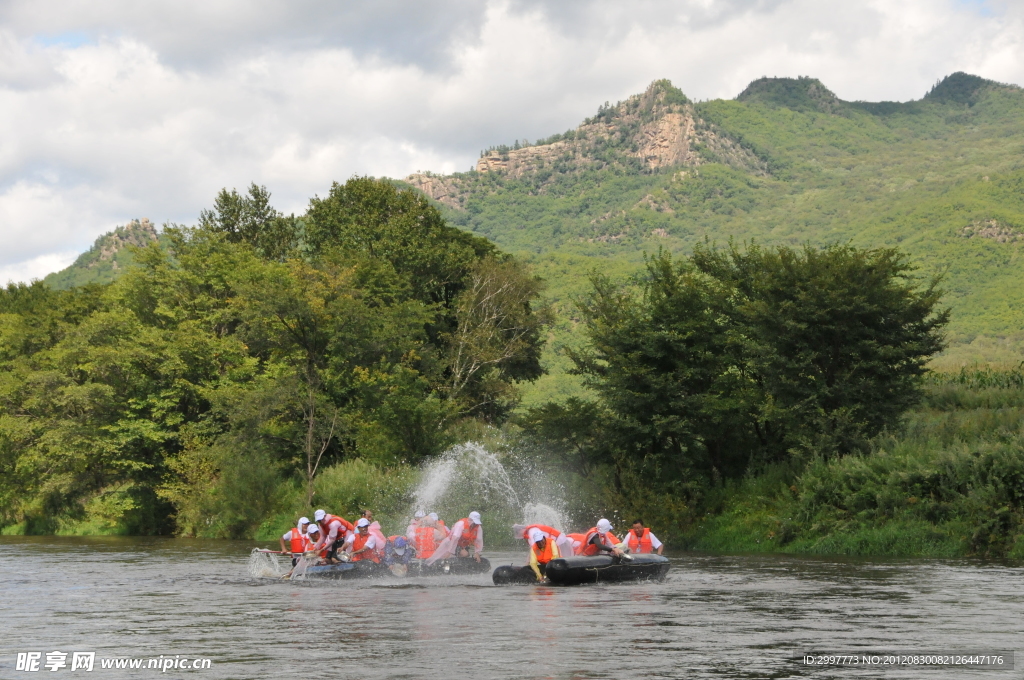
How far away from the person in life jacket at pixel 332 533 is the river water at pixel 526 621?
2212 millimetres

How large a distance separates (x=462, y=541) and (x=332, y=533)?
4087mm

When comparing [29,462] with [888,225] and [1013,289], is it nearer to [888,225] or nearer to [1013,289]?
[1013,289]

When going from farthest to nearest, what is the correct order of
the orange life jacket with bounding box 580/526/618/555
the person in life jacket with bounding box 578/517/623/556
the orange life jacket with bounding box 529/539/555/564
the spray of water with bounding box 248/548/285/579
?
the spray of water with bounding box 248/548/285/579 < the orange life jacket with bounding box 580/526/618/555 < the person in life jacket with bounding box 578/517/623/556 < the orange life jacket with bounding box 529/539/555/564

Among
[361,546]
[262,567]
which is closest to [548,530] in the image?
[361,546]

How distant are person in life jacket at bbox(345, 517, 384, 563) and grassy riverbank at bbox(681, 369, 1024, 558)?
1530 cm

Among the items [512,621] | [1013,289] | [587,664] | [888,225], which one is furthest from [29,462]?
[888,225]

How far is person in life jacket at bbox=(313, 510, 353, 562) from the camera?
3422 cm

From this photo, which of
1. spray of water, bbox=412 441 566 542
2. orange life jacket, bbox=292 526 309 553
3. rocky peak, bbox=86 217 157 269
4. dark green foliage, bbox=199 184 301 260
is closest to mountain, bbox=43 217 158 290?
rocky peak, bbox=86 217 157 269

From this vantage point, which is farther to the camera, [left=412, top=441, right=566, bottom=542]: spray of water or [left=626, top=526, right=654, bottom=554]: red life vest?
[left=412, top=441, right=566, bottom=542]: spray of water

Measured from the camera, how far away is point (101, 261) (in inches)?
7032

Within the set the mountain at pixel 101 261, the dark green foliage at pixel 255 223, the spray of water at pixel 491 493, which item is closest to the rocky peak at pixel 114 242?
the mountain at pixel 101 261

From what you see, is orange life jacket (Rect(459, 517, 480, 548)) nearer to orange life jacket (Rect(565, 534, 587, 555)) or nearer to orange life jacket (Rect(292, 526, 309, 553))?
orange life jacket (Rect(565, 534, 587, 555))

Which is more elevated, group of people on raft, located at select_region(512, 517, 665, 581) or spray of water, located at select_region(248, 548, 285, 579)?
group of people on raft, located at select_region(512, 517, 665, 581)

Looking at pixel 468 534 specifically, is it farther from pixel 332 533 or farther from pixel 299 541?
pixel 299 541
